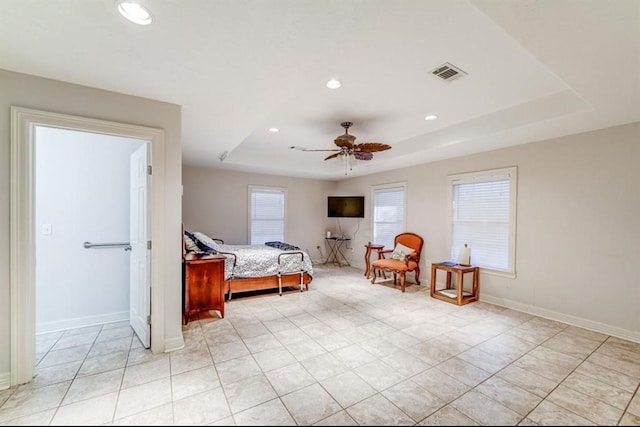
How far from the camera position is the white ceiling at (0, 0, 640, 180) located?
1432 mm

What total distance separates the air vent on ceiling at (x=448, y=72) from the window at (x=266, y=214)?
4.94 m

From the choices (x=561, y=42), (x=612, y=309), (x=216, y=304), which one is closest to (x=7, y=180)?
(x=216, y=304)

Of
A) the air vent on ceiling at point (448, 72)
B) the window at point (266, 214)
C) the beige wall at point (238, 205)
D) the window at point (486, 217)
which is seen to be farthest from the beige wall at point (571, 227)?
the window at point (266, 214)

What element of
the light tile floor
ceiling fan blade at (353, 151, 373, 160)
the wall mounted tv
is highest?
ceiling fan blade at (353, 151, 373, 160)

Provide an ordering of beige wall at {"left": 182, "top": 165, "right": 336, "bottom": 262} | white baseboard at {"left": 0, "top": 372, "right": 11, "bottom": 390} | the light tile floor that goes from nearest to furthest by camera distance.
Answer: the light tile floor, white baseboard at {"left": 0, "top": 372, "right": 11, "bottom": 390}, beige wall at {"left": 182, "top": 165, "right": 336, "bottom": 262}

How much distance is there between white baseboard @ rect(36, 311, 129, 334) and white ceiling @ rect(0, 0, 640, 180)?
2418 millimetres

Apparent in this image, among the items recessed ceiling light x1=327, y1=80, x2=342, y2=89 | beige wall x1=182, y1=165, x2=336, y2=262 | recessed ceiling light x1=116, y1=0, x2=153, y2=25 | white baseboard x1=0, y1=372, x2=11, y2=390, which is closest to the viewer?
recessed ceiling light x1=116, y1=0, x2=153, y2=25

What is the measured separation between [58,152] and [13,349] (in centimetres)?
202

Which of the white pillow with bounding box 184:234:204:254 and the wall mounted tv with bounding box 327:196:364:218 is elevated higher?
the wall mounted tv with bounding box 327:196:364:218

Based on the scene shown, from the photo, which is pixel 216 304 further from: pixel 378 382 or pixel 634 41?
pixel 634 41

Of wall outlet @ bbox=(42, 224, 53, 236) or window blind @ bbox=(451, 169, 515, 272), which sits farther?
window blind @ bbox=(451, 169, 515, 272)

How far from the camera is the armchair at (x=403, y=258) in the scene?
4793 mm

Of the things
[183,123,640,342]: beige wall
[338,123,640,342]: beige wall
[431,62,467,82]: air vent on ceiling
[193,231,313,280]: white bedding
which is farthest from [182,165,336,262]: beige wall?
[431,62,467,82]: air vent on ceiling

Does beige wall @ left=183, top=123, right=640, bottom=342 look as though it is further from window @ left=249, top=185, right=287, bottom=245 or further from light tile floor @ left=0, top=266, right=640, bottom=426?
window @ left=249, top=185, right=287, bottom=245
